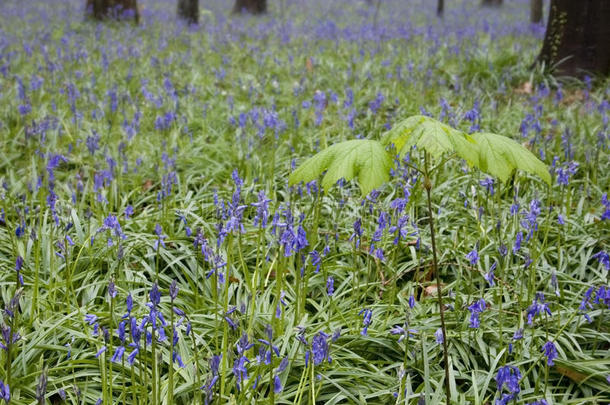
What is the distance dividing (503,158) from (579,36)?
235 inches

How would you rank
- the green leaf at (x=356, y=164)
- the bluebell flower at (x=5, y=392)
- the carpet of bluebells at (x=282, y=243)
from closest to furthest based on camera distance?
the green leaf at (x=356, y=164)
the bluebell flower at (x=5, y=392)
the carpet of bluebells at (x=282, y=243)

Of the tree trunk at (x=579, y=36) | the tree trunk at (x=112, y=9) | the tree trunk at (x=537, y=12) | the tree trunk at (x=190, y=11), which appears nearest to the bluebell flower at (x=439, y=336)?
the tree trunk at (x=579, y=36)

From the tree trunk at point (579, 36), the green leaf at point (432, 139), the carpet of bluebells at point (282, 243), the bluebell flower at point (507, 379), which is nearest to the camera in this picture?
the green leaf at point (432, 139)

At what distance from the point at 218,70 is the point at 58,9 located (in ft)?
30.2

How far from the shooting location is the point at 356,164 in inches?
65.8

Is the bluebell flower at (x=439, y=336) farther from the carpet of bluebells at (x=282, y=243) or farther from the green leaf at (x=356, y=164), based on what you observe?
the green leaf at (x=356, y=164)

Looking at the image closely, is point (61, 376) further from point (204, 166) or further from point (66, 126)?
point (66, 126)

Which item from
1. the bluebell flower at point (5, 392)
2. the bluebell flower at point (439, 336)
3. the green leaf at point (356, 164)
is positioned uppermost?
the green leaf at point (356, 164)

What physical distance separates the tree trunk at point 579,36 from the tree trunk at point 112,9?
856 cm

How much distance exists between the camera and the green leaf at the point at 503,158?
1.69 meters

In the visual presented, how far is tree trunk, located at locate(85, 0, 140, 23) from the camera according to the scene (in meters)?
11.7

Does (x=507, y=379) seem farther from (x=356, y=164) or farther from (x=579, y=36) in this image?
(x=579, y=36)

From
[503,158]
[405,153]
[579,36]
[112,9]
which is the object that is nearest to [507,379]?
[503,158]

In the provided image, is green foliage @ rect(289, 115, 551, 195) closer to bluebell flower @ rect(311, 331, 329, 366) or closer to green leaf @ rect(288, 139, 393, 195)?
green leaf @ rect(288, 139, 393, 195)
